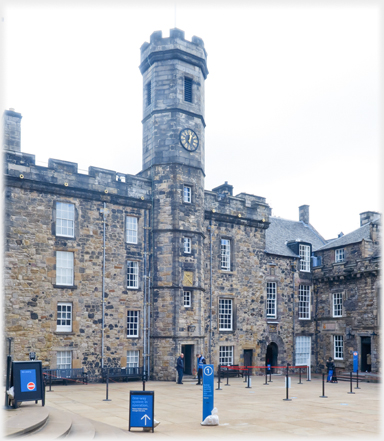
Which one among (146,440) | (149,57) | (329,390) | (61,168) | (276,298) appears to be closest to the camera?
(146,440)

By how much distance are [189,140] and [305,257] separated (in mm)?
12145

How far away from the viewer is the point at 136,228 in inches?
1040

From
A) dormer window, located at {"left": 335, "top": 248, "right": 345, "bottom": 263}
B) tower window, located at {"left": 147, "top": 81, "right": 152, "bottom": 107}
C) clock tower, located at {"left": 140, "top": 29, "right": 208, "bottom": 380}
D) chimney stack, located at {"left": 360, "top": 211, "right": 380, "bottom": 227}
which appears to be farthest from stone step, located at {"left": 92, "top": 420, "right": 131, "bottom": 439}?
chimney stack, located at {"left": 360, "top": 211, "right": 380, "bottom": 227}

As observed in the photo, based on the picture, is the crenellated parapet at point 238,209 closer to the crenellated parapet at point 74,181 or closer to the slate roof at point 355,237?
the crenellated parapet at point 74,181

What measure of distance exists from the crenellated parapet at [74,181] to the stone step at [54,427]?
12.9m

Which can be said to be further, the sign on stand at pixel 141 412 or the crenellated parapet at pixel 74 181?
the crenellated parapet at pixel 74 181

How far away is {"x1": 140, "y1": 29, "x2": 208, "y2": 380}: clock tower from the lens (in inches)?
1010

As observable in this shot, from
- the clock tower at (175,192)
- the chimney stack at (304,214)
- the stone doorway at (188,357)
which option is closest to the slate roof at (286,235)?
the chimney stack at (304,214)

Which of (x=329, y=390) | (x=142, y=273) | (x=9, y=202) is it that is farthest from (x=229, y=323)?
(x=9, y=202)

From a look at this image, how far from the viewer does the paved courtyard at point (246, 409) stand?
1203 centimetres

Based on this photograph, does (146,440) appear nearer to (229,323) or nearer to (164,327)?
(164,327)

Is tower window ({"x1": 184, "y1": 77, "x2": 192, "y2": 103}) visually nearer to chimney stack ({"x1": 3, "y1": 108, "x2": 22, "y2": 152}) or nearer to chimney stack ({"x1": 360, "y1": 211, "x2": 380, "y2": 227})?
chimney stack ({"x1": 3, "y1": 108, "x2": 22, "y2": 152})

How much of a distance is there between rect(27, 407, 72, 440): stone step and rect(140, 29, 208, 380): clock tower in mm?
13246

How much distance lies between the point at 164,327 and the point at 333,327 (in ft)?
39.4
